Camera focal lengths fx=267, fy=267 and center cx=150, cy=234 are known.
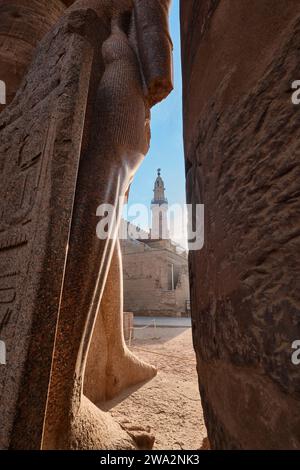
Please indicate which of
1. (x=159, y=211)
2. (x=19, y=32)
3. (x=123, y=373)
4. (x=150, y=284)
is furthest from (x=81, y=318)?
(x=159, y=211)

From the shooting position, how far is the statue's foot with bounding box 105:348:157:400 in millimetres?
1327

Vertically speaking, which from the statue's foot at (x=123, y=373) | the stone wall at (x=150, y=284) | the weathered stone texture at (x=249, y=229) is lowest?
the statue's foot at (x=123, y=373)

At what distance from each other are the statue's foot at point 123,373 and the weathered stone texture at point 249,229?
2.73ft

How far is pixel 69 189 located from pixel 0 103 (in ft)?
4.21

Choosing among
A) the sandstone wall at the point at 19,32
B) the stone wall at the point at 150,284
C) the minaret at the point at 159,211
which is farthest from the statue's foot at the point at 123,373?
the minaret at the point at 159,211

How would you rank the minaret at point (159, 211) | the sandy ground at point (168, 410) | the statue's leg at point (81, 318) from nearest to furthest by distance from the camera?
the statue's leg at point (81, 318) → the sandy ground at point (168, 410) → the minaret at point (159, 211)

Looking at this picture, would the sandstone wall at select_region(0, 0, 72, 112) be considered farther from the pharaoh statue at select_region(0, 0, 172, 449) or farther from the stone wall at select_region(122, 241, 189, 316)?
the stone wall at select_region(122, 241, 189, 316)

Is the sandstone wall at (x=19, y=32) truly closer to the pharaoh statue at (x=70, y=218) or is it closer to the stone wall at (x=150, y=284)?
the pharaoh statue at (x=70, y=218)

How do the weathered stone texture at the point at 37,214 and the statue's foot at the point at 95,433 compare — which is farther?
the statue's foot at the point at 95,433

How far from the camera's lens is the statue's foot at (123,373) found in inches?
52.2

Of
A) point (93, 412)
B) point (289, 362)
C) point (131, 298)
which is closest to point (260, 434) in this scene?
point (289, 362)

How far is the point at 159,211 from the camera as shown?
2692 cm

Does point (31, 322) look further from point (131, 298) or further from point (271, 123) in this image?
point (131, 298)

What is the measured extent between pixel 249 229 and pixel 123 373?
48.1 inches
